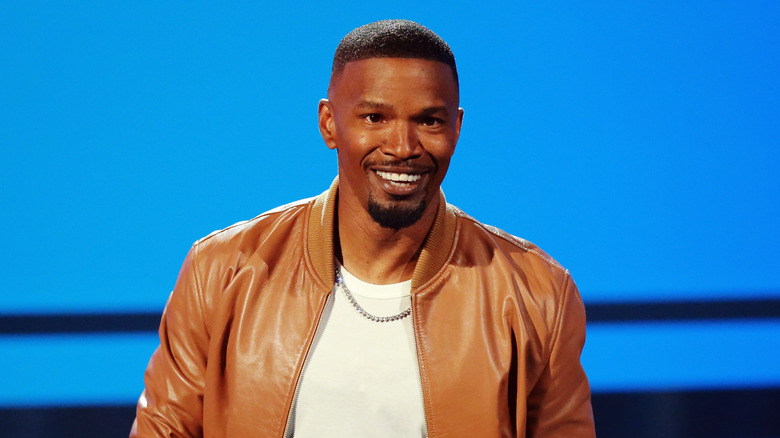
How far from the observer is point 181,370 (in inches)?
60.5

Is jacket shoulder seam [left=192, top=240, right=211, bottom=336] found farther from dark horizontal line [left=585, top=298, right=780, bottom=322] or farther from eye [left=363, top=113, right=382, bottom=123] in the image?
dark horizontal line [left=585, top=298, right=780, bottom=322]

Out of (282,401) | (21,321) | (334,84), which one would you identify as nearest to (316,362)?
(282,401)

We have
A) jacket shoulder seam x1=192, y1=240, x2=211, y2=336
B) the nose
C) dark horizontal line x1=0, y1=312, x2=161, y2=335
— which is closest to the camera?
the nose

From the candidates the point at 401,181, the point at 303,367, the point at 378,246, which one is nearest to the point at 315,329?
the point at 303,367

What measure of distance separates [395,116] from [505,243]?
1.14 feet

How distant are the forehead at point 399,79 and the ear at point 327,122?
73mm

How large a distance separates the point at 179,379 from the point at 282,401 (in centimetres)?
19

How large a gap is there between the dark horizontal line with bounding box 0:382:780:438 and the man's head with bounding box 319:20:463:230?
132cm

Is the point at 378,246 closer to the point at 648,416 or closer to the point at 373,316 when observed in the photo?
the point at 373,316

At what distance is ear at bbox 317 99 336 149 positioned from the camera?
1.55m

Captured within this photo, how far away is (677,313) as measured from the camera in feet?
8.46

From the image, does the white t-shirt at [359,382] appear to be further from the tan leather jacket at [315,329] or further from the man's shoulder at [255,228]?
the man's shoulder at [255,228]

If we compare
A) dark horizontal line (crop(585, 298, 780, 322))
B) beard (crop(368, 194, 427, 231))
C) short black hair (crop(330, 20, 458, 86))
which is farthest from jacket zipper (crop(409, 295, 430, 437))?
dark horizontal line (crop(585, 298, 780, 322))

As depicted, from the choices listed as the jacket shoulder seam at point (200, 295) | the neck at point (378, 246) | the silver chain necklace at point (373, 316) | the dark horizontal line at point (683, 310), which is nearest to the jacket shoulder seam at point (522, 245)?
the neck at point (378, 246)
